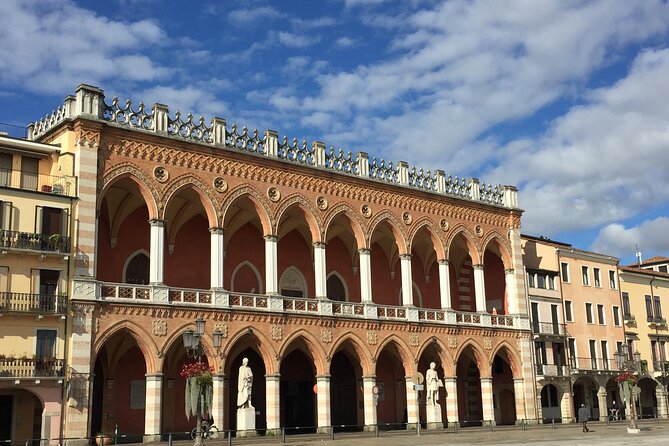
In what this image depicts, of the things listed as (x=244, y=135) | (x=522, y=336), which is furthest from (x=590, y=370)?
(x=244, y=135)

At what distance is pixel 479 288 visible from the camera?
41719 millimetres

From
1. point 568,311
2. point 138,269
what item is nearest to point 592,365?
point 568,311

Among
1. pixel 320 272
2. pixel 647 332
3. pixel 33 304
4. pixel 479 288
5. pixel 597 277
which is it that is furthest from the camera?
pixel 647 332

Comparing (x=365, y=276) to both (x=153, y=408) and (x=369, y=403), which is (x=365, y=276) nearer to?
Answer: (x=369, y=403)

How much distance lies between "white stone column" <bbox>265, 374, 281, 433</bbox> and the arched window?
6.86 meters

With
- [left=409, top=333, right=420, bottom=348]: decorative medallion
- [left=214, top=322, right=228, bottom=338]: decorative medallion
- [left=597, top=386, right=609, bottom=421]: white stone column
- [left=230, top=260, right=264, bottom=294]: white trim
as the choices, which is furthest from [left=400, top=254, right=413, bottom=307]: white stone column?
[left=597, top=386, right=609, bottom=421]: white stone column

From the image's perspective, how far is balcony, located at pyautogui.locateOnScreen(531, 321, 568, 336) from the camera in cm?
4434

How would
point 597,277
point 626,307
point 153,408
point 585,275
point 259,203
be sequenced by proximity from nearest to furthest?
1. point 153,408
2. point 259,203
3. point 585,275
4. point 597,277
5. point 626,307

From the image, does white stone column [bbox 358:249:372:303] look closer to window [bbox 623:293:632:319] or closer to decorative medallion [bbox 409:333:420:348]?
decorative medallion [bbox 409:333:420:348]

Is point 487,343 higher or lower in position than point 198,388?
higher

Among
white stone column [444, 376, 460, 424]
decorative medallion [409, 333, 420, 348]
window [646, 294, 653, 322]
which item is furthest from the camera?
window [646, 294, 653, 322]

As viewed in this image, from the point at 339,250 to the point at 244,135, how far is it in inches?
395

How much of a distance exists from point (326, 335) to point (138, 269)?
28.0ft

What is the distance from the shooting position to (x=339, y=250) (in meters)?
41.7
